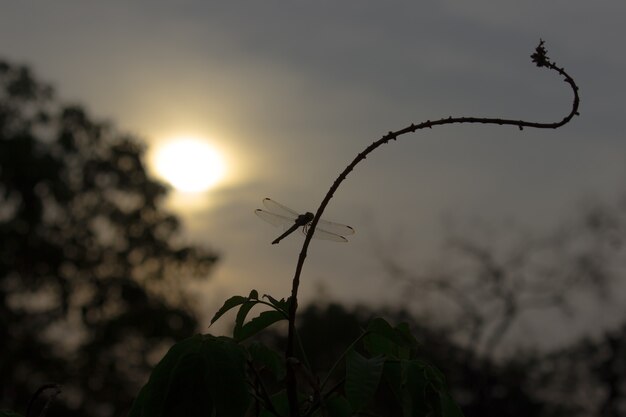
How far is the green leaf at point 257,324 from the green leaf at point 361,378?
0.17m

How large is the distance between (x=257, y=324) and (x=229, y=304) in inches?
2.3

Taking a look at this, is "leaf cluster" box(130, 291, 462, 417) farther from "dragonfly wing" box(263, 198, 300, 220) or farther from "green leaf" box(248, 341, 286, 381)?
"dragonfly wing" box(263, 198, 300, 220)

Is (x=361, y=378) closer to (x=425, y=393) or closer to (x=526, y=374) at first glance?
(x=425, y=393)

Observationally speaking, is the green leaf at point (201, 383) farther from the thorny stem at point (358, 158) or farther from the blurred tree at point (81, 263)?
the blurred tree at point (81, 263)

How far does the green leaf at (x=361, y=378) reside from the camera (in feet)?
3.82

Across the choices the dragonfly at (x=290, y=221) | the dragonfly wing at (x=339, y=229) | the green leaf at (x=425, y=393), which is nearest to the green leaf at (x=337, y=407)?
the green leaf at (x=425, y=393)

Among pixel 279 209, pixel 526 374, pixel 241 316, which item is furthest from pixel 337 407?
pixel 526 374

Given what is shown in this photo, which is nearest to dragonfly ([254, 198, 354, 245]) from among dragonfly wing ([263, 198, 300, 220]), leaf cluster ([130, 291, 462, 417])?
dragonfly wing ([263, 198, 300, 220])

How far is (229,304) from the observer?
1403 millimetres

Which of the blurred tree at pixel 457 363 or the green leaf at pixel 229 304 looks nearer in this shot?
the green leaf at pixel 229 304

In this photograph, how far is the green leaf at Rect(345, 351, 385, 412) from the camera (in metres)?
1.16

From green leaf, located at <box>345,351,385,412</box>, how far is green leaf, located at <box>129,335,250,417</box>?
0.47 ft

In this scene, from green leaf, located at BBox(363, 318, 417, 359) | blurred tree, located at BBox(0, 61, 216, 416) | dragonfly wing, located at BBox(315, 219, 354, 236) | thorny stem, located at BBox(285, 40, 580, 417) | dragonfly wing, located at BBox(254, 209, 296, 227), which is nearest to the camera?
thorny stem, located at BBox(285, 40, 580, 417)

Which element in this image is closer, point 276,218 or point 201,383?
point 201,383
